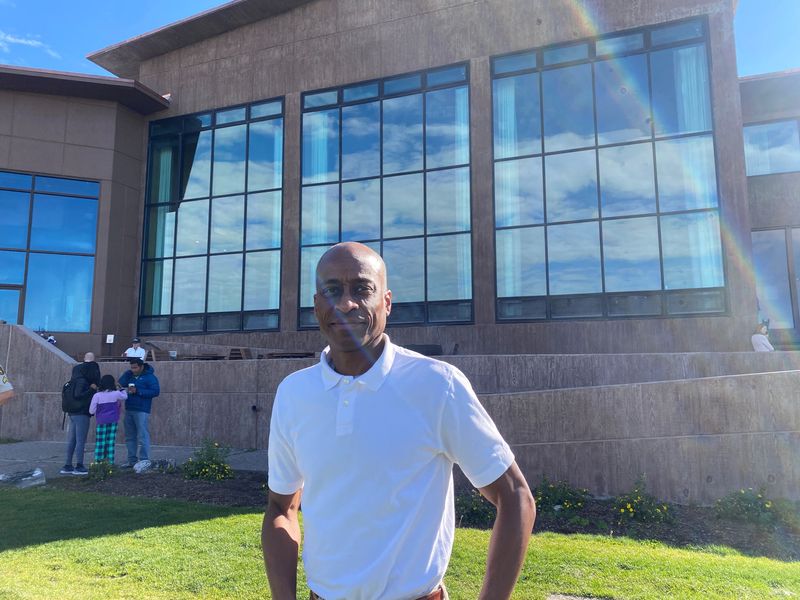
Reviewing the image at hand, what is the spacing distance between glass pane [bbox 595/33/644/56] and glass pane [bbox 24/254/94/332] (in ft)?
54.2

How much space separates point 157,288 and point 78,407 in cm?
1126

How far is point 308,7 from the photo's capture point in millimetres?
18750

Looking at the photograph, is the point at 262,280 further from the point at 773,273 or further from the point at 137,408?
the point at 773,273

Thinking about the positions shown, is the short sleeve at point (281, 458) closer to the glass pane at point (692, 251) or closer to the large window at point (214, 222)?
the glass pane at point (692, 251)

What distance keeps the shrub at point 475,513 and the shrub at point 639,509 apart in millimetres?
1379

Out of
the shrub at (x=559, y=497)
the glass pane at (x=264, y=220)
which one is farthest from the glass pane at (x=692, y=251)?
the glass pane at (x=264, y=220)

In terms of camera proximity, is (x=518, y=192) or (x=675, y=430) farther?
(x=518, y=192)

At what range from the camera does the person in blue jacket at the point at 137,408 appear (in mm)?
9773

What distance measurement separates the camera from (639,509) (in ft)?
21.8

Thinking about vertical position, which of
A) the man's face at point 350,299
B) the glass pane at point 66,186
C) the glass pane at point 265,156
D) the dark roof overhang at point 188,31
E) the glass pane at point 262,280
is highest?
the dark roof overhang at point 188,31

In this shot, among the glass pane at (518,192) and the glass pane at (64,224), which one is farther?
the glass pane at (64,224)

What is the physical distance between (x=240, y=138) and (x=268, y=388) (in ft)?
34.2

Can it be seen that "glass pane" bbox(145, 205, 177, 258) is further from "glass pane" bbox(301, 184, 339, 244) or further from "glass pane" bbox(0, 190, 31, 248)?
"glass pane" bbox(301, 184, 339, 244)

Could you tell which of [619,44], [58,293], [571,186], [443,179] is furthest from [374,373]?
[58,293]
